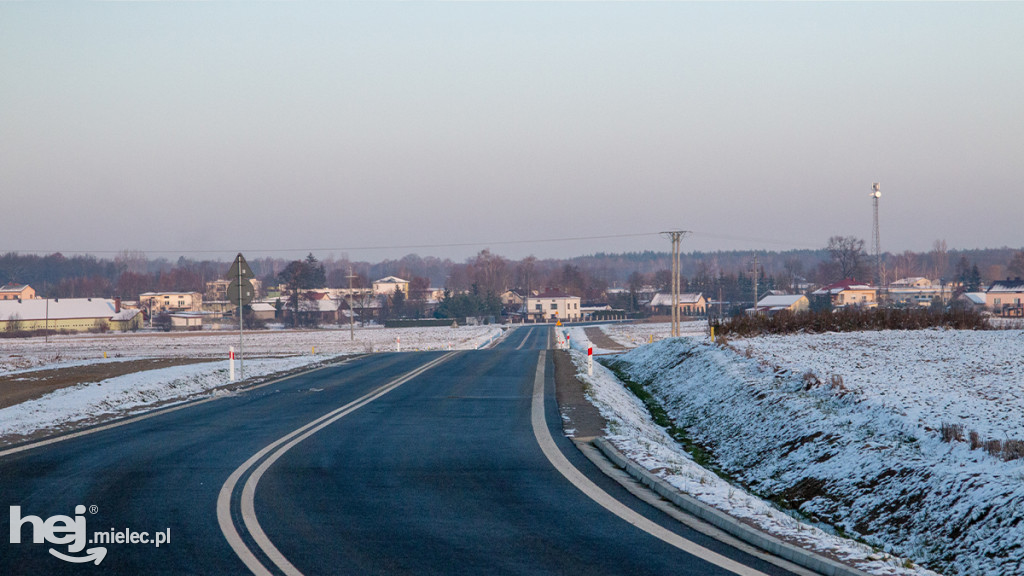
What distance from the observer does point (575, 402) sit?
17.6 m

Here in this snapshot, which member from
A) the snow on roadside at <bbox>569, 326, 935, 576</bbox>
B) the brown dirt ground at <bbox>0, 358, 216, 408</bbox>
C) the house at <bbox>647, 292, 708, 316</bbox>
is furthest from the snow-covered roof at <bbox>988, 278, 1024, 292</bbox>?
the snow on roadside at <bbox>569, 326, 935, 576</bbox>

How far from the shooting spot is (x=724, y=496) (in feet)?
27.9

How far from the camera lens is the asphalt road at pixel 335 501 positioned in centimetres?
633

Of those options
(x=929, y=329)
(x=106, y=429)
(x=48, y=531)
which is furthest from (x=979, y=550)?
(x=929, y=329)

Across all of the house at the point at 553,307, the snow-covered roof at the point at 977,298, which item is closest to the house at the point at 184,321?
the house at the point at 553,307

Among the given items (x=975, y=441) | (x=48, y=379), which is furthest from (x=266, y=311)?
(x=975, y=441)

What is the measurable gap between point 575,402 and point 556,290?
14837 cm

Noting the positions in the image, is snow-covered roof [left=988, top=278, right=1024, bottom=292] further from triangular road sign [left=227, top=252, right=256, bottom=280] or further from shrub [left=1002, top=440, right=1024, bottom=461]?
shrub [left=1002, top=440, right=1024, bottom=461]

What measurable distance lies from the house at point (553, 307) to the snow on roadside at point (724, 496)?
143493 mm

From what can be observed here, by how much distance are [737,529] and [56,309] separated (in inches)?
5271

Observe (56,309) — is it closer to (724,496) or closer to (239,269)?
(239,269)

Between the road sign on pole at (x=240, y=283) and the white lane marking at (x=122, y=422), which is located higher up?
the road sign on pole at (x=240, y=283)

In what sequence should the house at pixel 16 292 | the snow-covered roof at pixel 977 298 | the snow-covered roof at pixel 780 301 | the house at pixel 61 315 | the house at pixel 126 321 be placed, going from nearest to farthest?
the house at pixel 61 315, the house at pixel 126 321, the snow-covered roof at pixel 977 298, the snow-covered roof at pixel 780 301, the house at pixel 16 292

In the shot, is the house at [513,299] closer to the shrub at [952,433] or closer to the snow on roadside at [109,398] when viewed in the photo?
the snow on roadside at [109,398]
